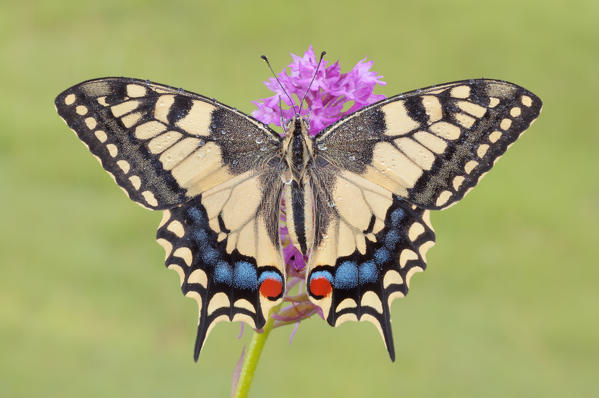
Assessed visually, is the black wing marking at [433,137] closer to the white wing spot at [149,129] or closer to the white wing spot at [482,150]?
the white wing spot at [482,150]

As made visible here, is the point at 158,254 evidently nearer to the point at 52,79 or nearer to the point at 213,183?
the point at 52,79

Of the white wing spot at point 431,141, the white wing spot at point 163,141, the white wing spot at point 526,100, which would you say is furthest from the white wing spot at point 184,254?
the white wing spot at point 526,100

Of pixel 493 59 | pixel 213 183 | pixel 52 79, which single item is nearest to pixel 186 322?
pixel 52 79

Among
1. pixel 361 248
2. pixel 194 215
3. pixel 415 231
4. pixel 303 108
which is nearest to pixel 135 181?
pixel 194 215

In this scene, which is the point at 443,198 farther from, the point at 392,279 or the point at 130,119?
the point at 130,119

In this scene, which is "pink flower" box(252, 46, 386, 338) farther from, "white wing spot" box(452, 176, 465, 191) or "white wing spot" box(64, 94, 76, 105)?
"white wing spot" box(64, 94, 76, 105)

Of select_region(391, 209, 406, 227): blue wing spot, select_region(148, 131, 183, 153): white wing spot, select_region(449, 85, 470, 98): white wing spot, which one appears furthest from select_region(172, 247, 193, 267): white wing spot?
select_region(449, 85, 470, 98): white wing spot
